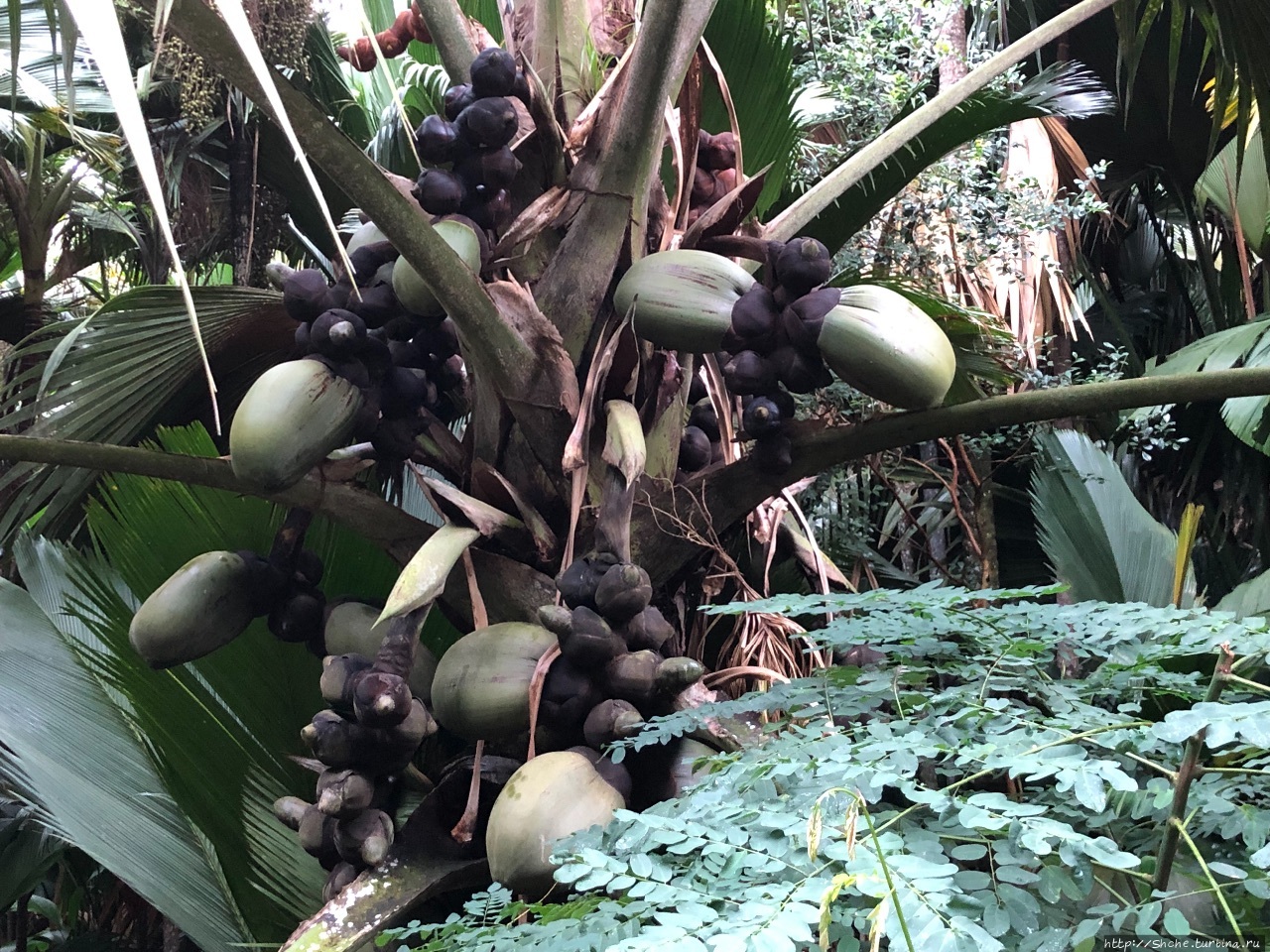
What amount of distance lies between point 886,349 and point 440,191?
60cm

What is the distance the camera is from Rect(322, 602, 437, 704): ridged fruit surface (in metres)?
1.28

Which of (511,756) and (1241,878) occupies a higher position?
(1241,878)

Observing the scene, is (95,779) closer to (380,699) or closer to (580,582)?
(380,699)

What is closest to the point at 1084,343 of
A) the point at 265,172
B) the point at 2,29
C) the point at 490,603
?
the point at 265,172

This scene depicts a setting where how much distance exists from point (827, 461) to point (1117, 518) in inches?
46.6

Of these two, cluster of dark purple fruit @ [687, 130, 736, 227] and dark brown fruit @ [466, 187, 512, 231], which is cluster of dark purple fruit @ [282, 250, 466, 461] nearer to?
dark brown fruit @ [466, 187, 512, 231]

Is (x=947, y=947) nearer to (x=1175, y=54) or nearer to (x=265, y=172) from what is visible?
(x=1175, y=54)

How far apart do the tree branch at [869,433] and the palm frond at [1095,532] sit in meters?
1.00

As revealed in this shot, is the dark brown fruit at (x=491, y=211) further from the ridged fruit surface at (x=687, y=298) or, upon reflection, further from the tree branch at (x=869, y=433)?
the tree branch at (x=869, y=433)

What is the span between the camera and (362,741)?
43.4 inches

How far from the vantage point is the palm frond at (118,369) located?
1.64 m

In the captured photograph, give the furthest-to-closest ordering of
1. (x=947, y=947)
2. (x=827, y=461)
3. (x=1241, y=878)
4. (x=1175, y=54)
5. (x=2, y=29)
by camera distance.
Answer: (x=2, y=29)
(x=1175, y=54)
(x=827, y=461)
(x=1241, y=878)
(x=947, y=947)

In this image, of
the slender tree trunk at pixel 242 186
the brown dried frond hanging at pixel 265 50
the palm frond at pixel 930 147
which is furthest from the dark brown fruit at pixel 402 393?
the slender tree trunk at pixel 242 186

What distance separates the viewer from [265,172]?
8.32 feet
